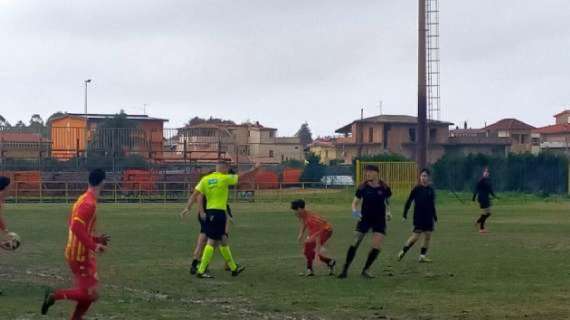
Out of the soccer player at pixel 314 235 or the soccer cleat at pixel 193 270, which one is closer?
the soccer cleat at pixel 193 270

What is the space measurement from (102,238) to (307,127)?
178891mm

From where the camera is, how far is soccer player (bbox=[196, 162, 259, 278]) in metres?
16.5

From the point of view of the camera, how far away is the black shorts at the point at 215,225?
16.6 meters

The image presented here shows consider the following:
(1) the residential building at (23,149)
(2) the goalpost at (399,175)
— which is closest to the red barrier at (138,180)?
(1) the residential building at (23,149)

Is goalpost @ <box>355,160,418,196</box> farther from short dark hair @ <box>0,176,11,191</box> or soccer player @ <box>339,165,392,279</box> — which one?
short dark hair @ <box>0,176,11,191</box>

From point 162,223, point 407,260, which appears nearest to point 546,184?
point 162,223

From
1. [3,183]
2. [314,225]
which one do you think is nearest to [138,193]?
[314,225]

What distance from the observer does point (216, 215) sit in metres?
16.8

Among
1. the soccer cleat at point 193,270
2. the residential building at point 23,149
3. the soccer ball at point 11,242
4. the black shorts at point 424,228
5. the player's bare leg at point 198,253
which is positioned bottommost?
the soccer cleat at point 193,270

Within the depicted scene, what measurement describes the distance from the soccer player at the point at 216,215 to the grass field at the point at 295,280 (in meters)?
0.34

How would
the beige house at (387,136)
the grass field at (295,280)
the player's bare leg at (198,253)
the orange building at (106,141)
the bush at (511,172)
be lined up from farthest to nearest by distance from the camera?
the beige house at (387,136), the bush at (511,172), the orange building at (106,141), the player's bare leg at (198,253), the grass field at (295,280)

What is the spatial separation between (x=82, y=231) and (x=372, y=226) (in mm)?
7221

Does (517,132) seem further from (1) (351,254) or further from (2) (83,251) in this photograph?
(2) (83,251)

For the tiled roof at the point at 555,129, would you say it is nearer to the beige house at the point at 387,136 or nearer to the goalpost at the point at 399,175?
the beige house at the point at 387,136
